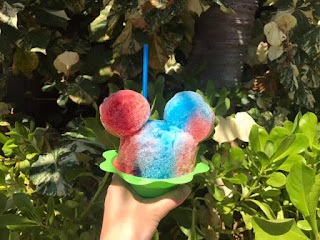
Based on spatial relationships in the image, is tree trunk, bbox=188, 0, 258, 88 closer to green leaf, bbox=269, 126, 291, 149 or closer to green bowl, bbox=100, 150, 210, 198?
green leaf, bbox=269, 126, 291, 149

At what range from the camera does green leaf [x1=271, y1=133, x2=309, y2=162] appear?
62 centimetres

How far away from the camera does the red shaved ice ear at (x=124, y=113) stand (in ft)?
1.69

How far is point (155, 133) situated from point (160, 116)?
23 centimetres

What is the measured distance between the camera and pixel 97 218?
80cm

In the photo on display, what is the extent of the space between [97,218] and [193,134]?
356 mm

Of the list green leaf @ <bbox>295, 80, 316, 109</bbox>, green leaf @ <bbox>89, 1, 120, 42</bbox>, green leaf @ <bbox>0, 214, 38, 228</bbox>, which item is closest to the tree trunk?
green leaf @ <bbox>295, 80, 316, 109</bbox>

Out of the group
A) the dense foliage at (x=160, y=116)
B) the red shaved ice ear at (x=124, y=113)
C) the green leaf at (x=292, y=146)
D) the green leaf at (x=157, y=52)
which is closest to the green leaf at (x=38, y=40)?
the dense foliage at (x=160, y=116)

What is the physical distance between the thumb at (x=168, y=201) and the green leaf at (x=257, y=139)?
0.19 meters

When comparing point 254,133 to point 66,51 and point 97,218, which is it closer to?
point 97,218

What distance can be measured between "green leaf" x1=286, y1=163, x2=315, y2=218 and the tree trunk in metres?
0.51

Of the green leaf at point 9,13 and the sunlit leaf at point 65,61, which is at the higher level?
the green leaf at point 9,13

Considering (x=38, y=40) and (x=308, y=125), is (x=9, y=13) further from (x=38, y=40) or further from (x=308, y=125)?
(x=308, y=125)

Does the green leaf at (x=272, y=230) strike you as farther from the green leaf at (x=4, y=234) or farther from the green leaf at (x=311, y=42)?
the green leaf at (x=311, y=42)

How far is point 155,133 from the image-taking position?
52 centimetres
